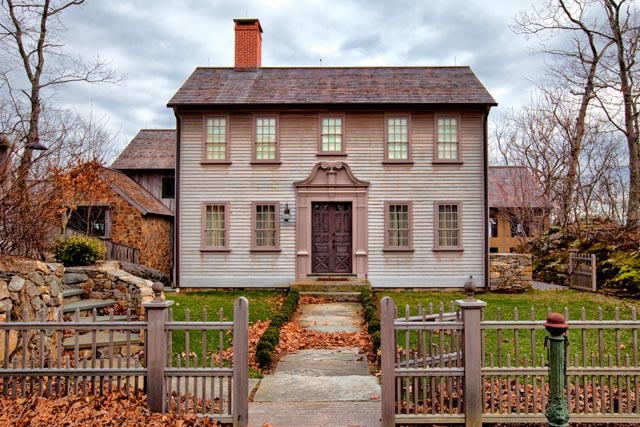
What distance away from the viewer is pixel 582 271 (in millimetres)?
16219

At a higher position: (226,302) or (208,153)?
(208,153)

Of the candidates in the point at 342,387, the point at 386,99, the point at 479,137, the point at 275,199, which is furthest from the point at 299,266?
the point at 342,387

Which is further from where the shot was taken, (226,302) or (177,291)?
(177,291)

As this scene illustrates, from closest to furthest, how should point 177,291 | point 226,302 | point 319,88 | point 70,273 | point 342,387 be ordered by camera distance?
point 342,387 → point 70,273 → point 226,302 → point 177,291 → point 319,88

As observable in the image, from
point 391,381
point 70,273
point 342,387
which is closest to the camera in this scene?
point 391,381

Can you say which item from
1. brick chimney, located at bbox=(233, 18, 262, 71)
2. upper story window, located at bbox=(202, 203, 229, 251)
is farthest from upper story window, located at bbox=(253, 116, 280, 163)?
brick chimney, located at bbox=(233, 18, 262, 71)

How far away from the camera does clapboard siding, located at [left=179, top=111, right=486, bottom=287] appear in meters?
16.2

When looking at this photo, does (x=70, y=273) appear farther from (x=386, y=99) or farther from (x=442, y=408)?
(x=386, y=99)

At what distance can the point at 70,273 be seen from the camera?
9.62m

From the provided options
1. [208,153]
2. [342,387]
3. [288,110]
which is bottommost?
[342,387]

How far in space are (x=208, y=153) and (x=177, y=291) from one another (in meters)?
4.39

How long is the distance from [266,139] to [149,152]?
365 inches

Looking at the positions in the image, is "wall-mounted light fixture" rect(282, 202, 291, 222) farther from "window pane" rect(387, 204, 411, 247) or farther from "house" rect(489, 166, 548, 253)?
"house" rect(489, 166, 548, 253)

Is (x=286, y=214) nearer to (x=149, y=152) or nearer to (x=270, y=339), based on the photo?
(x=270, y=339)
